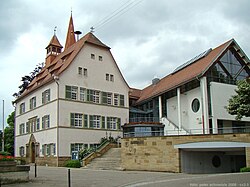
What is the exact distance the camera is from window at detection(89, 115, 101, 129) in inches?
1565

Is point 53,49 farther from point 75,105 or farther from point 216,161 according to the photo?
point 216,161

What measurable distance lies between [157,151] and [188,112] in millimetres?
11091

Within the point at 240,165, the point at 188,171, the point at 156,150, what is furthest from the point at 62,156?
the point at 240,165

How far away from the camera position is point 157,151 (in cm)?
2781

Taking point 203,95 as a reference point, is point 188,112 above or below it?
below

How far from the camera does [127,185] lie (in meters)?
16.5

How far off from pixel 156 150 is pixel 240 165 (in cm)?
858

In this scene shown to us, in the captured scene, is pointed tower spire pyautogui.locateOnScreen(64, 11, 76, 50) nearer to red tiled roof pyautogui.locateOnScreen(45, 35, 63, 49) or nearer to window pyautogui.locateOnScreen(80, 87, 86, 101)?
red tiled roof pyautogui.locateOnScreen(45, 35, 63, 49)

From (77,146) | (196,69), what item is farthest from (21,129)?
(196,69)

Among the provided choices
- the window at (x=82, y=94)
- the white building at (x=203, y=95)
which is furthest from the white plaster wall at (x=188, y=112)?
the window at (x=82, y=94)

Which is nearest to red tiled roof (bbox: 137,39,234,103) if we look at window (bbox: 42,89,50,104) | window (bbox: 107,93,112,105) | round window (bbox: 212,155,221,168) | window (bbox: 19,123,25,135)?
window (bbox: 107,93,112,105)

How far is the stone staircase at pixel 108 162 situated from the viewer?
30.7 m

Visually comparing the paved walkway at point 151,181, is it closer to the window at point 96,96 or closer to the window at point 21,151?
the window at point 96,96

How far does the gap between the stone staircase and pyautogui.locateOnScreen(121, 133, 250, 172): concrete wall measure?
1.34 m
